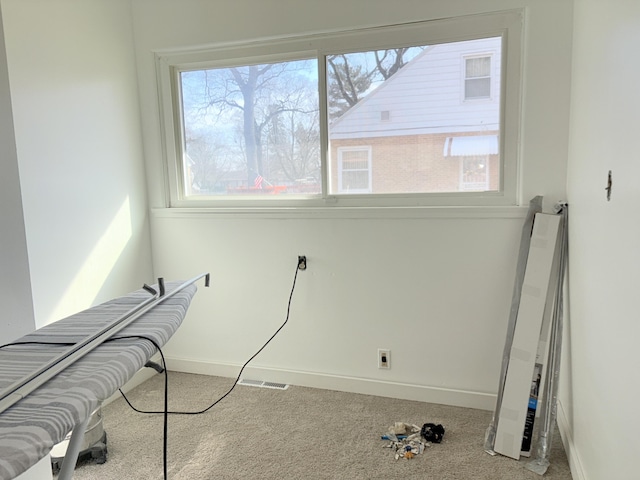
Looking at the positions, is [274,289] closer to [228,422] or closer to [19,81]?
[228,422]

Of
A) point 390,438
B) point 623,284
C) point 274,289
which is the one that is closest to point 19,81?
point 274,289

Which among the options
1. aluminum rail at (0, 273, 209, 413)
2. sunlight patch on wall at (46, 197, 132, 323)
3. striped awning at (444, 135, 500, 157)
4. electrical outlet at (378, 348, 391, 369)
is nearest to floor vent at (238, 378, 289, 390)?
electrical outlet at (378, 348, 391, 369)

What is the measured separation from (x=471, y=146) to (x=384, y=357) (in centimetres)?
123

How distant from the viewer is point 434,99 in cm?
233

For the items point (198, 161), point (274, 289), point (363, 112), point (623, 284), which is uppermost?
point (363, 112)

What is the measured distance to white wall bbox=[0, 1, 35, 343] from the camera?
146 cm

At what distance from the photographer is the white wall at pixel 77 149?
205 centimetres

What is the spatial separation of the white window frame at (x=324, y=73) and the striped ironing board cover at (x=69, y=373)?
48.1 inches

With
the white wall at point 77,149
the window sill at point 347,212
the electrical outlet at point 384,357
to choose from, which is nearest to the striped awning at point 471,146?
the window sill at point 347,212

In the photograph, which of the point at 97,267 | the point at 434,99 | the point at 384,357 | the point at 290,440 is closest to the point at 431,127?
the point at 434,99

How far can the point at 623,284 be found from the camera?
4.19ft

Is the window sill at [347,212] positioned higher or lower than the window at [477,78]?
lower

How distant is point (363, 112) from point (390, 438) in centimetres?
166

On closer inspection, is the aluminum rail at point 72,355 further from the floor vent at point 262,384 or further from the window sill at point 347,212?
the floor vent at point 262,384
